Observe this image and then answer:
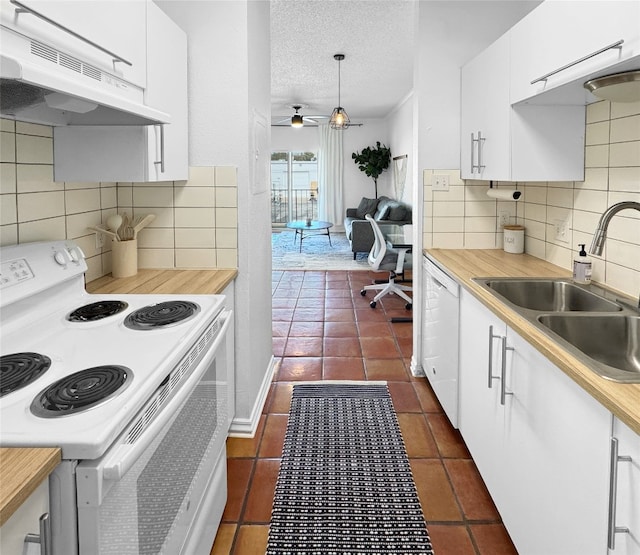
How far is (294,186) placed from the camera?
12734 millimetres

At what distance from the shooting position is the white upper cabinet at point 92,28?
4.20 feet

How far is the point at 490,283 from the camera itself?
237cm

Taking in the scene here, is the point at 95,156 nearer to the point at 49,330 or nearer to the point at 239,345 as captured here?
the point at 49,330

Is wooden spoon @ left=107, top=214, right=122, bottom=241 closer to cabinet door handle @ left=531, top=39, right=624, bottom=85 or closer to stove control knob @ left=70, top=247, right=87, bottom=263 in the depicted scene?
stove control knob @ left=70, top=247, right=87, bottom=263

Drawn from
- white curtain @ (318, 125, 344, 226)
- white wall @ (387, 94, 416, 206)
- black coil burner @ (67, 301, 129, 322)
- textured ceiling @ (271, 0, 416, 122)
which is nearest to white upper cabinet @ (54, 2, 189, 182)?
black coil burner @ (67, 301, 129, 322)

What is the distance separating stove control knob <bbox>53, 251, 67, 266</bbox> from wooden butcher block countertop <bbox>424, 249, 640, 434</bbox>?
157 cm

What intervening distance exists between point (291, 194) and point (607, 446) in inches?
470

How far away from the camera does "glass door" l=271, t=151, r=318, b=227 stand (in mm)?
12539

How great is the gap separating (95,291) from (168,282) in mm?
317

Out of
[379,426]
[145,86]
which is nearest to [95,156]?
[145,86]

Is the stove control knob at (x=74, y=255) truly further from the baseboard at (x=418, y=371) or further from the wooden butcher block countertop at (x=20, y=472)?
the baseboard at (x=418, y=371)

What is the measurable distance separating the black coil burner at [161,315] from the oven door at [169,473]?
4.0 inches

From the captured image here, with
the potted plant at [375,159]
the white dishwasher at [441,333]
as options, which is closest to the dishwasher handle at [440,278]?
the white dishwasher at [441,333]

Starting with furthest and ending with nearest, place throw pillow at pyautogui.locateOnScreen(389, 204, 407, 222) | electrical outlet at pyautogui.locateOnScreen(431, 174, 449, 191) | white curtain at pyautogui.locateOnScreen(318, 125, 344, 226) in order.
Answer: white curtain at pyautogui.locateOnScreen(318, 125, 344, 226)
throw pillow at pyautogui.locateOnScreen(389, 204, 407, 222)
electrical outlet at pyautogui.locateOnScreen(431, 174, 449, 191)
